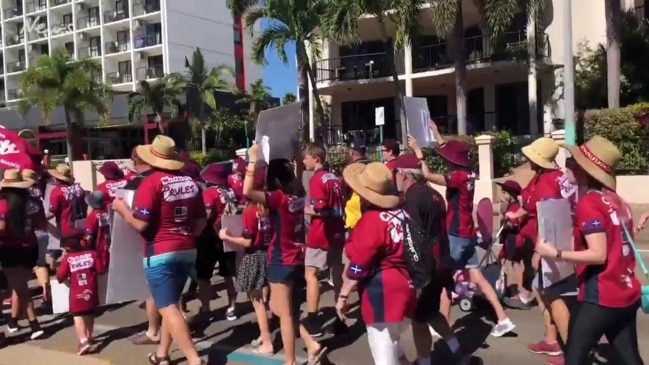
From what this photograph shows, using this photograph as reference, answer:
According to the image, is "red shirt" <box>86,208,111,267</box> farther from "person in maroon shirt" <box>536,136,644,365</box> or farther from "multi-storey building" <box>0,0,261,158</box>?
"multi-storey building" <box>0,0,261,158</box>

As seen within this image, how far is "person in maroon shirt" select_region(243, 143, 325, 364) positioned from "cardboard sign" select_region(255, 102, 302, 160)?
4.9 inches

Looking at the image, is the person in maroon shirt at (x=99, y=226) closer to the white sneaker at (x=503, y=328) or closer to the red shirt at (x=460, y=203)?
the red shirt at (x=460, y=203)

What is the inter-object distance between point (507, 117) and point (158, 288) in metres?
23.5

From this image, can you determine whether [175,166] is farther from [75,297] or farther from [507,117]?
[507,117]

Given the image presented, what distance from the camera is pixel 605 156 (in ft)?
13.6

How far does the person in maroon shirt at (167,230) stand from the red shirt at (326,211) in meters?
1.26

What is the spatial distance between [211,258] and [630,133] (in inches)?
523

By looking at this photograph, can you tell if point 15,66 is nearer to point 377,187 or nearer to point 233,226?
point 233,226

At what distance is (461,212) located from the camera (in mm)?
6598

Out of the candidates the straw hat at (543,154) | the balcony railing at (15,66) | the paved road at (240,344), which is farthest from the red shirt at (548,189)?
the balcony railing at (15,66)

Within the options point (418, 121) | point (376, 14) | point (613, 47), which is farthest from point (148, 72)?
point (418, 121)

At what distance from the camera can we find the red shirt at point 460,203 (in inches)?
257

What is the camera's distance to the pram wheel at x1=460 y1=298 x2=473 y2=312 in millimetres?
7473

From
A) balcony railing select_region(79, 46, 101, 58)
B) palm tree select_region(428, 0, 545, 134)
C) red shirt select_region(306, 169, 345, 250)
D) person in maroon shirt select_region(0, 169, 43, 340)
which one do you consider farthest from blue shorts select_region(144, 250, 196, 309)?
balcony railing select_region(79, 46, 101, 58)
